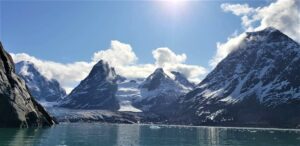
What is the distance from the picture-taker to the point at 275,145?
13338 cm

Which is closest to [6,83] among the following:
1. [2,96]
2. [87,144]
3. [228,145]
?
[2,96]

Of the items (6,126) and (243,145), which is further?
(6,126)

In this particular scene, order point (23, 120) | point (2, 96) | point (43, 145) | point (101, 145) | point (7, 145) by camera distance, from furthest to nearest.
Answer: point (23, 120) → point (2, 96) → point (101, 145) → point (43, 145) → point (7, 145)

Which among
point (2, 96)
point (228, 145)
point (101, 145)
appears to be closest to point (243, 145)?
point (228, 145)

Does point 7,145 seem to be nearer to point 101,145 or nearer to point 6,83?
point 101,145

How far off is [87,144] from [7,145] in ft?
76.3

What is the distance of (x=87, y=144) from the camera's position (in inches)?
4471

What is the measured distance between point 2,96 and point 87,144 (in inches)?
3400

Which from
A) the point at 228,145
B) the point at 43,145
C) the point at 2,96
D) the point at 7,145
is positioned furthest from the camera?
the point at 2,96

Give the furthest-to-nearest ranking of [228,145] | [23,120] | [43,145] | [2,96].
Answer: [23,120], [2,96], [228,145], [43,145]

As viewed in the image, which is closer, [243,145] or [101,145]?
[101,145]

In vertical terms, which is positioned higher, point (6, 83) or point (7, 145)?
point (6, 83)

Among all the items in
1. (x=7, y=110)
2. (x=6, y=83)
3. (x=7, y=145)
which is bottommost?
(x=7, y=145)

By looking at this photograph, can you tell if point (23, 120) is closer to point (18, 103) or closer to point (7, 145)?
point (18, 103)
